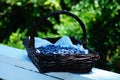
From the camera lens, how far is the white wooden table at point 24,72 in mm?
1815

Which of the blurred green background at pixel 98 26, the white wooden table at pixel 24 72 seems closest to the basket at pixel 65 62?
the white wooden table at pixel 24 72

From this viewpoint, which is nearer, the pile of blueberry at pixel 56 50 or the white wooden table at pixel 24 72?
the white wooden table at pixel 24 72

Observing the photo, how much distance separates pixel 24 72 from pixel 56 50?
0.67 ft

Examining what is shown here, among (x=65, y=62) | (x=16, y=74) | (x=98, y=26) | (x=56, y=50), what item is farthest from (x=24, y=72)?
(x=98, y=26)

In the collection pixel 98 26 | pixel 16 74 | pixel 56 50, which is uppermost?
pixel 98 26

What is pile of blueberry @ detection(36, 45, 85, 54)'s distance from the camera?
1.94m

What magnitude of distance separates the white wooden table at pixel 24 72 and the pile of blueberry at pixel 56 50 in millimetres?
93

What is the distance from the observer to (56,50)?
1971 millimetres

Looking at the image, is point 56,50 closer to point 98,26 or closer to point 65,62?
point 65,62

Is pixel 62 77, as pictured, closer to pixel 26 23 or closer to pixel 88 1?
pixel 88 1

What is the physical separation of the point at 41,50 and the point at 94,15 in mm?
2226

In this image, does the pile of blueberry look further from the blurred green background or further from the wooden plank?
the blurred green background

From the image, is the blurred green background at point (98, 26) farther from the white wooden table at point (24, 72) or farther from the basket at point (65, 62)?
the basket at point (65, 62)

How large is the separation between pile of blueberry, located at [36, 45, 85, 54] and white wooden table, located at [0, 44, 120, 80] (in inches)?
3.7
